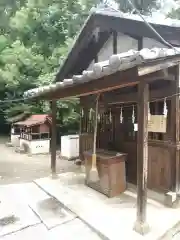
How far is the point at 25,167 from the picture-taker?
33.6ft

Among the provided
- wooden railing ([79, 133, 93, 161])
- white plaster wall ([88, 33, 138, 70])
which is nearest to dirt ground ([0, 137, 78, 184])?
wooden railing ([79, 133, 93, 161])

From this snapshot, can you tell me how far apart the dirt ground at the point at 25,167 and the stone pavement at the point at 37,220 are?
2.17 metres

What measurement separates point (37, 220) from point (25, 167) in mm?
5652

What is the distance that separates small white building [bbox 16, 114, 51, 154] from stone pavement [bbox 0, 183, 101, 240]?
7217 mm

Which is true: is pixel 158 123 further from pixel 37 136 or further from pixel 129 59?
pixel 37 136

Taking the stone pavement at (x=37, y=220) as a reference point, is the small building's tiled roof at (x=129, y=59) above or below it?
above

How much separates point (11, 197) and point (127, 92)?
4.01m

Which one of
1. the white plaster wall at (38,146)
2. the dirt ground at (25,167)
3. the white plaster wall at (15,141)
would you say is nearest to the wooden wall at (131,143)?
the dirt ground at (25,167)

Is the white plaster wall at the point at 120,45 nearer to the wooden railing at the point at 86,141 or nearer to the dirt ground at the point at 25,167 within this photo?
the wooden railing at the point at 86,141

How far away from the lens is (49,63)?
16.4m

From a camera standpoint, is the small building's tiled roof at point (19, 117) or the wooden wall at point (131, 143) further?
the small building's tiled roof at point (19, 117)

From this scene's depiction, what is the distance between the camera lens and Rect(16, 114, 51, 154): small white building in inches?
534

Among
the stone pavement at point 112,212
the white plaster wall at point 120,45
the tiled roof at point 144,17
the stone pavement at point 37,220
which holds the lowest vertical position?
the stone pavement at point 37,220

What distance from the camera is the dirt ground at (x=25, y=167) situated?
8588 mm
